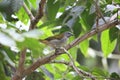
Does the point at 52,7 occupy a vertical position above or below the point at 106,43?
above

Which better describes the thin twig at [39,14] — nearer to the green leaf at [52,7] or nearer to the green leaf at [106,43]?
the green leaf at [52,7]

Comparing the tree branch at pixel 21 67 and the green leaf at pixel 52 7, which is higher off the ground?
the green leaf at pixel 52 7

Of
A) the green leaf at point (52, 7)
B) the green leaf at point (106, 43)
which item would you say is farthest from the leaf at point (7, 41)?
the green leaf at point (106, 43)

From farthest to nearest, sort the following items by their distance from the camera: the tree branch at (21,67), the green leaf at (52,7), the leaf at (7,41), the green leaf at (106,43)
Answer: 1. the green leaf at (106,43)
2. the green leaf at (52,7)
3. the tree branch at (21,67)
4. the leaf at (7,41)

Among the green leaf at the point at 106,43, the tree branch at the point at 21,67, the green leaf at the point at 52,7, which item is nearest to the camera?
the tree branch at the point at 21,67

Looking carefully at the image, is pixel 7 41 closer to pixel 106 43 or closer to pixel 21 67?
pixel 21 67

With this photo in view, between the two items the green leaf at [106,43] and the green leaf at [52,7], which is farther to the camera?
the green leaf at [106,43]

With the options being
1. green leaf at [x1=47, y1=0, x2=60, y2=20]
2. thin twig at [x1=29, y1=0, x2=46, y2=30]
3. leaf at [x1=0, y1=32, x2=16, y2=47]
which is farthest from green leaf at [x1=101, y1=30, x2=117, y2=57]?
leaf at [x1=0, y1=32, x2=16, y2=47]

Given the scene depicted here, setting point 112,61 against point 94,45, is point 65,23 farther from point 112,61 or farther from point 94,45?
point 112,61

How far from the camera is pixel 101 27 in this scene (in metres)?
0.78

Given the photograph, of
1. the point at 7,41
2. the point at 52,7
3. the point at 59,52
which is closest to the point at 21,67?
the point at 59,52

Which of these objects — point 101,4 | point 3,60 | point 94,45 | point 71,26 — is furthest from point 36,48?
point 94,45

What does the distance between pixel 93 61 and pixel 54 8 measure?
11.3ft

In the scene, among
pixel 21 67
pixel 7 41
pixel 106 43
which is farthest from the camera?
pixel 106 43
